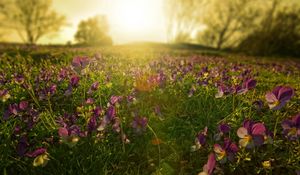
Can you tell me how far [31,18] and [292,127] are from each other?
62719 millimetres

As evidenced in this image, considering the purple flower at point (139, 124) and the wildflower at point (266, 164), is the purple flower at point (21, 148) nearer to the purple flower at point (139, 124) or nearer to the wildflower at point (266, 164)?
the purple flower at point (139, 124)

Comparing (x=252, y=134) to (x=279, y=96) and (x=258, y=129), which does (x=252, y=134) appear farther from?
(x=279, y=96)

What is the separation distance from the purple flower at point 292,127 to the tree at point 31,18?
191 feet

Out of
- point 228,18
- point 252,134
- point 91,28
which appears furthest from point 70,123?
point 91,28

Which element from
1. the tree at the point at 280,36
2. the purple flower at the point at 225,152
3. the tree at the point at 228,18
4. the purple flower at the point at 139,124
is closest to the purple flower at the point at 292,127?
the purple flower at the point at 225,152

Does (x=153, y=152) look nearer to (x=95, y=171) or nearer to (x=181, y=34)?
(x=95, y=171)

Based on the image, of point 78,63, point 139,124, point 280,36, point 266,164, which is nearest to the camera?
point 266,164

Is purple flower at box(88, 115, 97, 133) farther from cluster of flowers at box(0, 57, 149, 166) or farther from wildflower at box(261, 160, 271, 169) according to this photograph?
wildflower at box(261, 160, 271, 169)

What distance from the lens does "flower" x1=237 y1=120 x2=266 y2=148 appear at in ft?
6.15

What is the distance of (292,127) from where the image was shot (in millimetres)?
1908

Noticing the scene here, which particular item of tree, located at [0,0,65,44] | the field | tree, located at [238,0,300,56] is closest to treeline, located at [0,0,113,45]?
tree, located at [0,0,65,44]

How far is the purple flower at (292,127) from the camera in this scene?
6.13 feet

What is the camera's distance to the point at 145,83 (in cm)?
389

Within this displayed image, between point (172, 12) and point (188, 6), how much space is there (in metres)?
3.24
